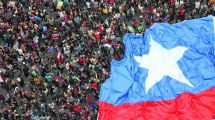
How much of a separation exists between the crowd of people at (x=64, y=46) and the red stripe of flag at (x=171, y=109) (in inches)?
119

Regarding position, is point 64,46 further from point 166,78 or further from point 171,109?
point 171,109

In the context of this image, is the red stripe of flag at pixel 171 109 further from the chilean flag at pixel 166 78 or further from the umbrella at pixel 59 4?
the umbrella at pixel 59 4

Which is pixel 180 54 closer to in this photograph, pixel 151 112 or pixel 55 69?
pixel 151 112

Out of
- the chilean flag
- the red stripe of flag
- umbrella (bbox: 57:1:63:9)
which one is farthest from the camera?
umbrella (bbox: 57:1:63:9)

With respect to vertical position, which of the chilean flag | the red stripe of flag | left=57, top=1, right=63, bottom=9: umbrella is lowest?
the red stripe of flag

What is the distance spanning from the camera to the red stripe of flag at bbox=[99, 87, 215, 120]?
2136cm

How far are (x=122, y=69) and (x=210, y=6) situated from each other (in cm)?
884

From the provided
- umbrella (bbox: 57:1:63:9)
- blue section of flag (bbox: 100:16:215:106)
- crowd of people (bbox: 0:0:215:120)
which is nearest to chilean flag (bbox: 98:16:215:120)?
blue section of flag (bbox: 100:16:215:106)

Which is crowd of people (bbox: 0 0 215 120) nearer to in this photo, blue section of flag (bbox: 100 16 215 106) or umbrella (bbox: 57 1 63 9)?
umbrella (bbox: 57 1 63 9)

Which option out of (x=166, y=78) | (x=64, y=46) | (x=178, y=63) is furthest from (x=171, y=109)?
(x=64, y=46)

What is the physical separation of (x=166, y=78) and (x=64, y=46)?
8.32 metres

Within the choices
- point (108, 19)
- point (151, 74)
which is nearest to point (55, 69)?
point (108, 19)

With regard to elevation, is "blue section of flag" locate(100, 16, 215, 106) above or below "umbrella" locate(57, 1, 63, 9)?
below

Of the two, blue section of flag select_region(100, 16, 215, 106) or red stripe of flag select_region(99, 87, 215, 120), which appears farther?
blue section of flag select_region(100, 16, 215, 106)
